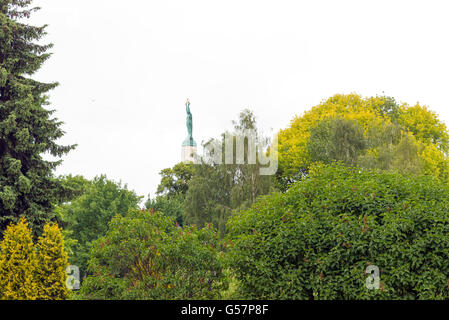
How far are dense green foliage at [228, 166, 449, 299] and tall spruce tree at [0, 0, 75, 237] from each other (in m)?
11.1

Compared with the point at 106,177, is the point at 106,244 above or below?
below

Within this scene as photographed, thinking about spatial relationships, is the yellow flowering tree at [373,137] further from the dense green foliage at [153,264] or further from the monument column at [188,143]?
the monument column at [188,143]

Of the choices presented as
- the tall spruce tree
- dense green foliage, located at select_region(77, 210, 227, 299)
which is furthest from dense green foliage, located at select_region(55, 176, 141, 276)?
dense green foliage, located at select_region(77, 210, 227, 299)

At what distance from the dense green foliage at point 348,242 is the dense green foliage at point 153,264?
679 mm

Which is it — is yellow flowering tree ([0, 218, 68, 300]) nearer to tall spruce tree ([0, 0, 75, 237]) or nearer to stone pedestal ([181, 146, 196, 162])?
tall spruce tree ([0, 0, 75, 237])

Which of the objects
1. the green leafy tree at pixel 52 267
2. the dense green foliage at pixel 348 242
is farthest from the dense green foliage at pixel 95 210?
the dense green foliage at pixel 348 242

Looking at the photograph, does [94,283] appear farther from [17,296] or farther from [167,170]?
[167,170]

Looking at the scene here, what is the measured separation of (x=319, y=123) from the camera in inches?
1353

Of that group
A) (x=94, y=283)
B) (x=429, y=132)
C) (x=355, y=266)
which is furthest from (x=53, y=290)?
(x=429, y=132)

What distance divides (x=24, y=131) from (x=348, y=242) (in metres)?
14.0

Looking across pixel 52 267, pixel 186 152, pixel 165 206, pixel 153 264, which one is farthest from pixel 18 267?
pixel 186 152

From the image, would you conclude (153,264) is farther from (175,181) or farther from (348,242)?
(175,181)

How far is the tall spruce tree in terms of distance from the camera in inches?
760

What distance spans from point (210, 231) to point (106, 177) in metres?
26.8
